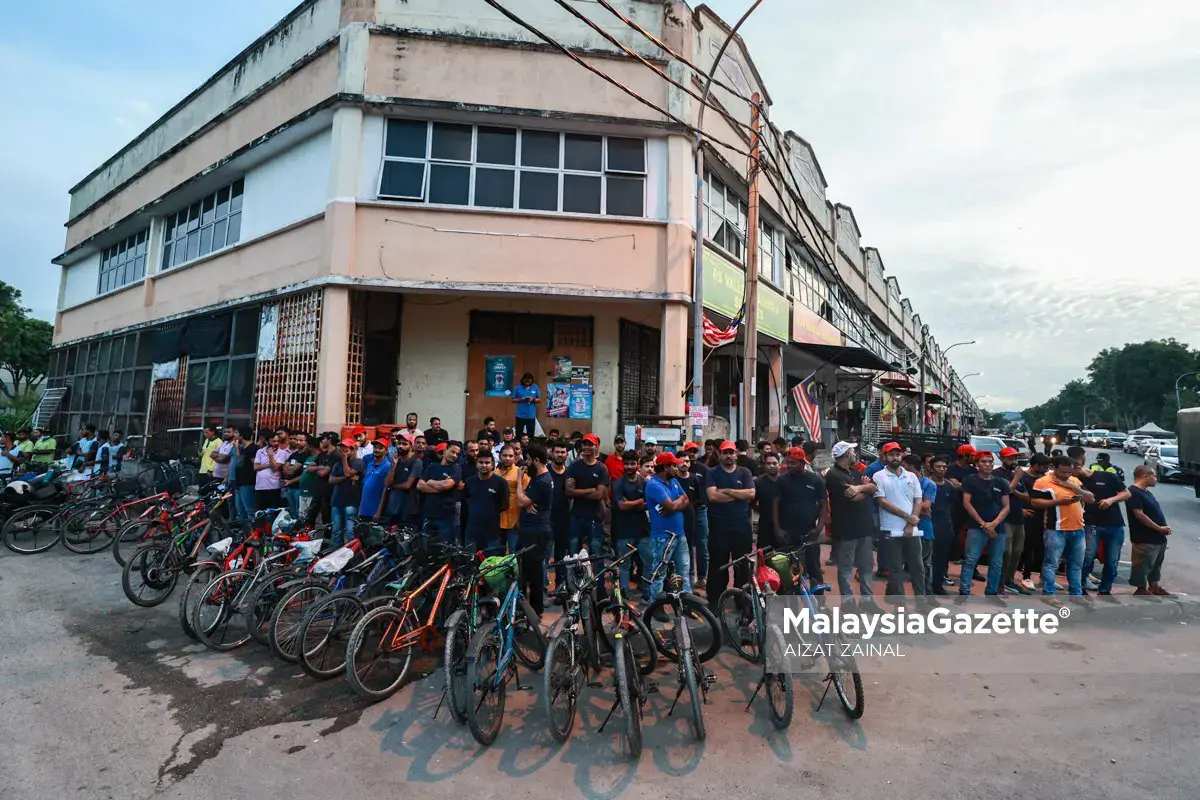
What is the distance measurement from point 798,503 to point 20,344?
4042 cm

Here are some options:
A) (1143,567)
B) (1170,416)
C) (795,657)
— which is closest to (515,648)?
(795,657)

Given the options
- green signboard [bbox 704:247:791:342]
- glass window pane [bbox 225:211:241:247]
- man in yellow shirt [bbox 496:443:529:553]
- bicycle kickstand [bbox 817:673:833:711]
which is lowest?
bicycle kickstand [bbox 817:673:833:711]

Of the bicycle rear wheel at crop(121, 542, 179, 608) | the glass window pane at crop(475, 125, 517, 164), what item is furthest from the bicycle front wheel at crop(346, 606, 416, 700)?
the glass window pane at crop(475, 125, 517, 164)

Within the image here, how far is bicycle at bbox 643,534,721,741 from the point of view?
385cm

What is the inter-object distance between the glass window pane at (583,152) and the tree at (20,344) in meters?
32.6

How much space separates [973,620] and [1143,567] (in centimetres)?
273

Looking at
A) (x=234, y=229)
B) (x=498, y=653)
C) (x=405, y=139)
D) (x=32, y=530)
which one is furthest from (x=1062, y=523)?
(x=234, y=229)

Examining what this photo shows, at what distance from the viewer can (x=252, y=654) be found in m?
5.23

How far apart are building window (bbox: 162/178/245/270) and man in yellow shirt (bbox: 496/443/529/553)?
449 inches

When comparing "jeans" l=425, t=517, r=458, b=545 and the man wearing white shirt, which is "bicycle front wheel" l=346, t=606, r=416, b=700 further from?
the man wearing white shirt

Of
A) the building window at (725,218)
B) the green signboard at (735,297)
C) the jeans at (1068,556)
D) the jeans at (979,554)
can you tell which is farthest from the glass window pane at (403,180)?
the jeans at (1068,556)

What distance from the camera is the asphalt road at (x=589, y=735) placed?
3350 millimetres

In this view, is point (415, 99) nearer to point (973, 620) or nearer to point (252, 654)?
point (252, 654)

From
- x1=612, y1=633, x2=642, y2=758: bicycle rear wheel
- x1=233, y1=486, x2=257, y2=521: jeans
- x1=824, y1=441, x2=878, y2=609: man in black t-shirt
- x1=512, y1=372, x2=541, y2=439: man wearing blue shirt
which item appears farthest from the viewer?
x1=512, y1=372, x2=541, y2=439: man wearing blue shirt
